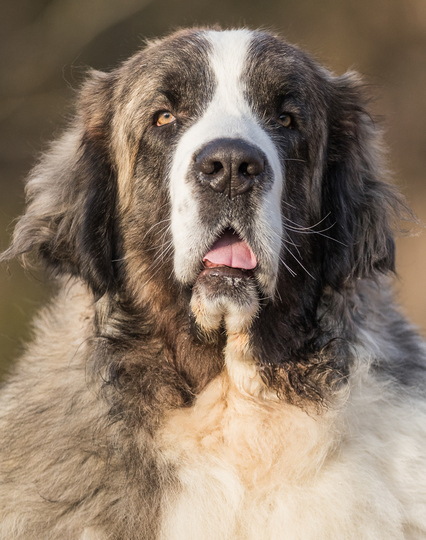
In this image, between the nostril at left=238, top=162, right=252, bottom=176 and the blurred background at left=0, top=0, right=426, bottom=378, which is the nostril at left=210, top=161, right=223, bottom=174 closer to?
the nostril at left=238, top=162, right=252, bottom=176

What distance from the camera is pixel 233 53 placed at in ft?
11.4

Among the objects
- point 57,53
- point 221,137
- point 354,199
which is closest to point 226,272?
point 221,137

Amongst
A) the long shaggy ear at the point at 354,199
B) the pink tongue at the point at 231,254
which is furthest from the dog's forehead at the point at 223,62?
the pink tongue at the point at 231,254

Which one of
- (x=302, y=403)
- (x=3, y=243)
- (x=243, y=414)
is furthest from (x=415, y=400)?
(x=3, y=243)

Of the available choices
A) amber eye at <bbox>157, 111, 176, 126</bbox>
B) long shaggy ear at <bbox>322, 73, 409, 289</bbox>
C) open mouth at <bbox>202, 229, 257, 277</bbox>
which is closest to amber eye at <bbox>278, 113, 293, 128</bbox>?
long shaggy ear at <bbox>322, 73, 409, 289</bbox>

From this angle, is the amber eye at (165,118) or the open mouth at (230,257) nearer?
the open mouth at (230,257)

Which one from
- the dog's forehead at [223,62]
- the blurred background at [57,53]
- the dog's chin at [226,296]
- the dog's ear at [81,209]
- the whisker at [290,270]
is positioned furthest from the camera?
the blurred background at [57,53]

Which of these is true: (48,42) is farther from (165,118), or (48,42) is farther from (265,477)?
(265,477)

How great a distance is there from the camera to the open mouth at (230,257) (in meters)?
3.08

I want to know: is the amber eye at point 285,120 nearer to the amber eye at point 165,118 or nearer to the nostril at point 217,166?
the amber eye at point 165,118

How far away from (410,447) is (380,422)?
166 millimetres

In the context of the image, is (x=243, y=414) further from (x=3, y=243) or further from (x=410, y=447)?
(x=3, y=243)

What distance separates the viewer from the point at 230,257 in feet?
10.2

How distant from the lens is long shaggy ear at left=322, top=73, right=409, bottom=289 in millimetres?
3650
